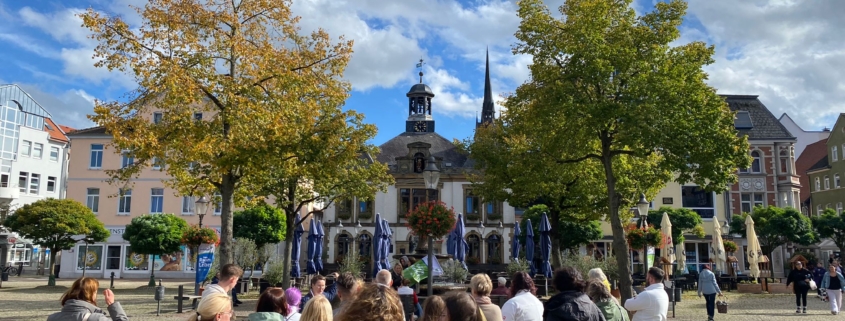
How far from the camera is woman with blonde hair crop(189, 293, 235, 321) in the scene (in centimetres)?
466

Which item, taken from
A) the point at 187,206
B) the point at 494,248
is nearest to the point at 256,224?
the point at 187,206

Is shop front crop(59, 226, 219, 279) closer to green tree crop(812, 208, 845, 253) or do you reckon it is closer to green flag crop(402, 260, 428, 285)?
green flag crop(402, 260, 428, 285)

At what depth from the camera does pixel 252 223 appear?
3547 centimetres

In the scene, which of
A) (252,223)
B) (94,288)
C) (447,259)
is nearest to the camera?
(94,288)

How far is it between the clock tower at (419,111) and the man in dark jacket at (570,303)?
4467 cm

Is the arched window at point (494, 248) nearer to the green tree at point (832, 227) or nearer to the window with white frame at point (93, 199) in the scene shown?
the green tree at point (832, 227)

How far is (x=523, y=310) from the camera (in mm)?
5832

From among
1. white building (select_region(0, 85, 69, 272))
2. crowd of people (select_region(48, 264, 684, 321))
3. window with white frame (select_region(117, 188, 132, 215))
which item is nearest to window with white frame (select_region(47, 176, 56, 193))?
white building (select_region(0, 85, 69, 272))

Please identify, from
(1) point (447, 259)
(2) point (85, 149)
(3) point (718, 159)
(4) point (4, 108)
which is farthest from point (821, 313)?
(4) point (4, 108)

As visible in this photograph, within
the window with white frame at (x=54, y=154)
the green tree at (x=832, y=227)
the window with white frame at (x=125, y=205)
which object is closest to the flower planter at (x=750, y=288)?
the green tree at (x=832, y=227)

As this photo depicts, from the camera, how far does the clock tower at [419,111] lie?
5047 cm

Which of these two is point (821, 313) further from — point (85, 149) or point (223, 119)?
point (85, 149)

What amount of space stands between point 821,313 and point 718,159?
534 cm

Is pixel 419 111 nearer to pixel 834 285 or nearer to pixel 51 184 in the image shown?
pixel 51 184
